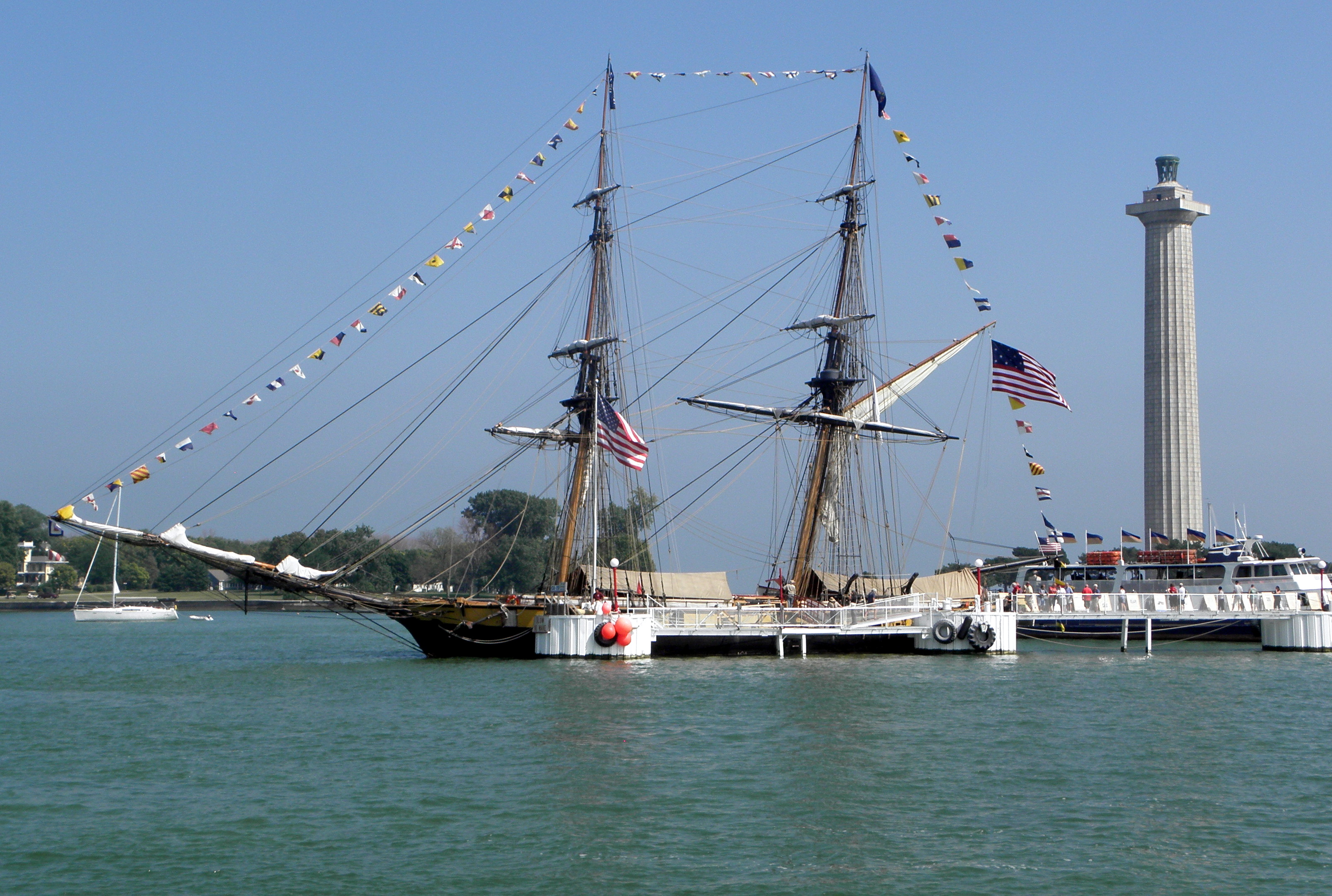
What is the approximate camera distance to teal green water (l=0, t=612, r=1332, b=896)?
18.5m

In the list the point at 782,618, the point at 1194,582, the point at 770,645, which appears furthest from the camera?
the point at 1194,582

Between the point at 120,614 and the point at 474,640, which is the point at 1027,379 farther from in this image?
the point at 120,614

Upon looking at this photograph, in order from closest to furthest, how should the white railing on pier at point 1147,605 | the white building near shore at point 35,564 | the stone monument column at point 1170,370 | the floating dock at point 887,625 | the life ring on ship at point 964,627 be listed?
the floating dock at point 887,625, the life ring on ship at point 964,627, the white railing on pier at point 1147,605, the stone monument column at point 1170,370, the white building near shore at point 35,564

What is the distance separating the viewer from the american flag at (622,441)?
138ft

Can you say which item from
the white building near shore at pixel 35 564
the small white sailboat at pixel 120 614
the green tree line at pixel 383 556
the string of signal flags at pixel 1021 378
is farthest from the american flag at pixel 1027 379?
the white building near shore at pixel 35 564

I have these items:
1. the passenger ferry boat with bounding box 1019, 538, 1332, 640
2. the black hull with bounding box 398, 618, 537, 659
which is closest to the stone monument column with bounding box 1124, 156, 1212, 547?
the passenger ferry boat with bounding box 1019, 538, 1332, 640

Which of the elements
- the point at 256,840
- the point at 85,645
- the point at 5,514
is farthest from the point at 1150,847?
the point at 5,514

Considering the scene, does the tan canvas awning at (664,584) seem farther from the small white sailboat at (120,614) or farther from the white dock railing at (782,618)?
the small white sailboat at (120,614)

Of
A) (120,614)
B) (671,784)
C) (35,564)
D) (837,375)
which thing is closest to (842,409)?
(837,375)

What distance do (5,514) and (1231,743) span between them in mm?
153304

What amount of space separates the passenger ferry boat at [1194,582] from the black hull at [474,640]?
1991 centimetres

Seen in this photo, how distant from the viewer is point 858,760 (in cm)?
2642

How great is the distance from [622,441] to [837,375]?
17731 mm

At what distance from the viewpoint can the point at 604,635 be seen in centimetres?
4369
